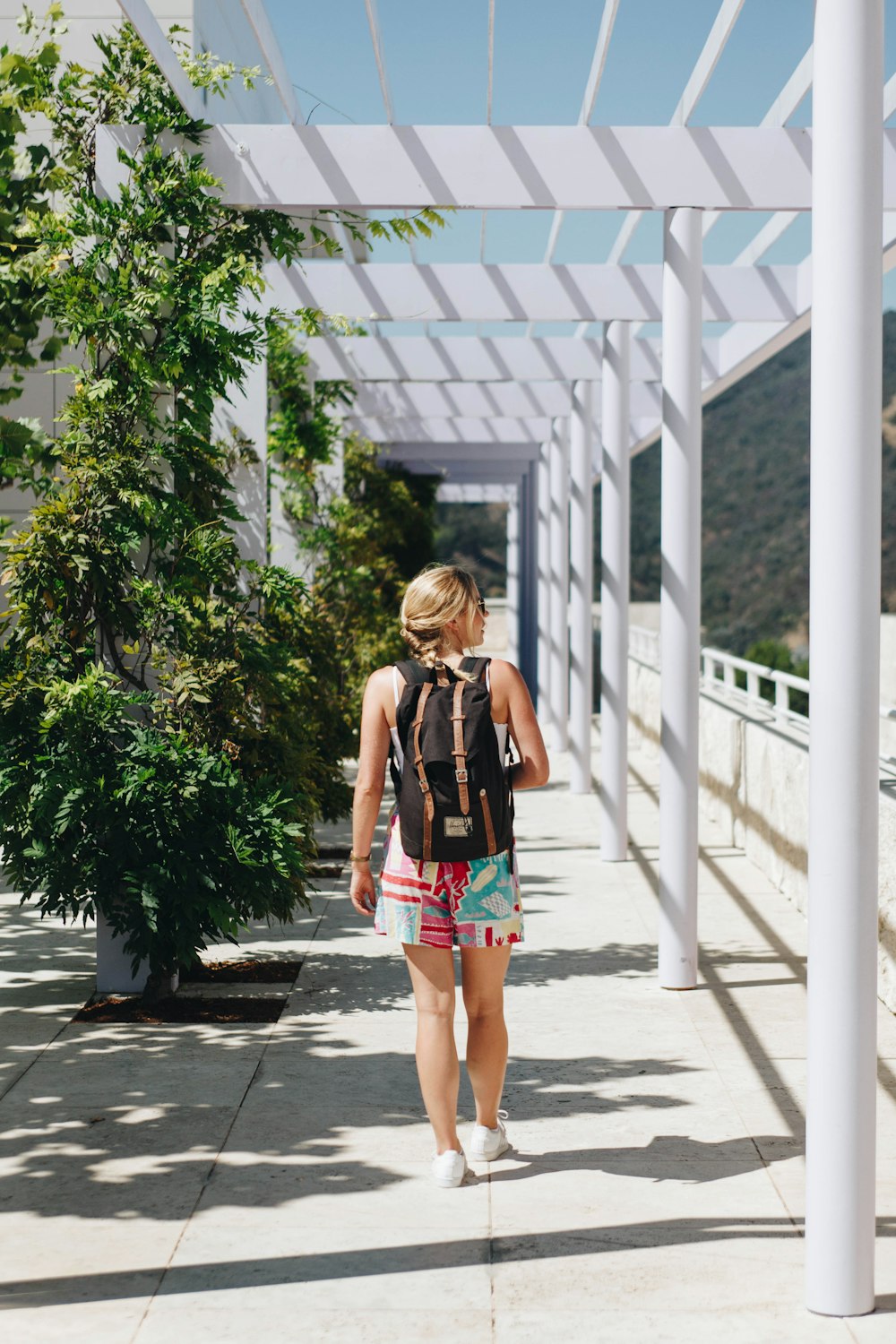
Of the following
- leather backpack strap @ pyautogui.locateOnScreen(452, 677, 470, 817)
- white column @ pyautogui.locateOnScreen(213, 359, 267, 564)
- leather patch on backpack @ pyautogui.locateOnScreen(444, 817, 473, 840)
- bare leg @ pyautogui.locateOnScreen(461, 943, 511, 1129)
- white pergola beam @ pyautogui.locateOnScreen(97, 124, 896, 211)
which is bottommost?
bare leg @ pyautogui.locateOnScreen(461, 943, 511, 1129)

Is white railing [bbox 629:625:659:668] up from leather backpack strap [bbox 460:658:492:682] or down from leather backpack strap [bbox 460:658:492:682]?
down

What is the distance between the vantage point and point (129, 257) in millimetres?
5668

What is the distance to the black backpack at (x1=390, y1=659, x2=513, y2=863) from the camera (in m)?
3.74

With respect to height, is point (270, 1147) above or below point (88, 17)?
below

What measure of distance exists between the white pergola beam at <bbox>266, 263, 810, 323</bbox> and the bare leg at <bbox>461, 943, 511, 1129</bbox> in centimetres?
568

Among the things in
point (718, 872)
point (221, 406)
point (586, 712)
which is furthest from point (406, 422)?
point (718, 872)

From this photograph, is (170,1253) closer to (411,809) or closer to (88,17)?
(411,809)

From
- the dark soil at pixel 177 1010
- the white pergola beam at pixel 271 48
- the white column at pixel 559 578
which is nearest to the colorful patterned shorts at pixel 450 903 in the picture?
the dark soil at pixel 177 1010

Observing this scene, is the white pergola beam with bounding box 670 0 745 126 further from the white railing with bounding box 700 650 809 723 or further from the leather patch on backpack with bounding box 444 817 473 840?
the leather patch on backpack with bounding box 444 817 473 840

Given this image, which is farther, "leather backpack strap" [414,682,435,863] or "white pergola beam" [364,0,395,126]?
"white pergola beam" [364,0,395,126]

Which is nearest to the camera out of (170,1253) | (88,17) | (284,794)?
(170,1253)

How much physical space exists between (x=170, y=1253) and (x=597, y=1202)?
1.08 m

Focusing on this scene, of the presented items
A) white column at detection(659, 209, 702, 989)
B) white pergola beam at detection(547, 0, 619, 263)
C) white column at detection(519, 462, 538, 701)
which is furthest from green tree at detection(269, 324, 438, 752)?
white column at detection(519, 462, 538, 701)

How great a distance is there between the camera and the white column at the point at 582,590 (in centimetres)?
1200
